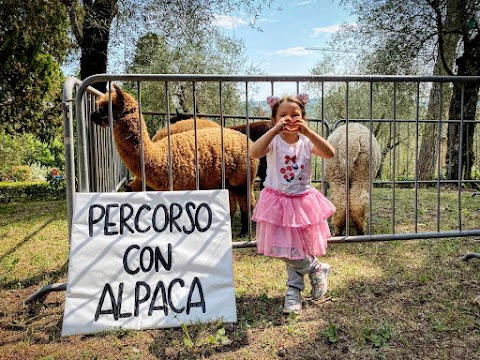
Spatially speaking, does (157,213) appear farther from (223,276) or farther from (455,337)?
(455,337)

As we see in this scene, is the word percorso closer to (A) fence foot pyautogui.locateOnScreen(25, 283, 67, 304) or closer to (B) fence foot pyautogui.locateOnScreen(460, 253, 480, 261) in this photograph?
(A) fence foot pyautogui.locateOnScreen(25, 283, 67, 304)

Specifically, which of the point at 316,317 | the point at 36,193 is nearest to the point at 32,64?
the point at 36,193

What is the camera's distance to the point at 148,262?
2588 millimetres

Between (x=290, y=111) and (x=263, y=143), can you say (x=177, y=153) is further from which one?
(x=290, y=111)

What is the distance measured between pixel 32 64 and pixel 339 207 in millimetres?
7210

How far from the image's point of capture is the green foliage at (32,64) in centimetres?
739

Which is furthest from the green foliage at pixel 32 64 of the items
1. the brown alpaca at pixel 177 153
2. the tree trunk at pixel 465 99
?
the tree trunk at pixel 465 99

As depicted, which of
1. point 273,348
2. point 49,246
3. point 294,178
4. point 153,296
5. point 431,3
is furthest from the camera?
point 431,3

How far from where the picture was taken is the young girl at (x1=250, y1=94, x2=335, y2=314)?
2629 mm

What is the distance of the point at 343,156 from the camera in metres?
4.84

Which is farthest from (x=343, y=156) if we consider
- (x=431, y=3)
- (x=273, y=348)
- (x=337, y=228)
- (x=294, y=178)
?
(x=431, y=3)

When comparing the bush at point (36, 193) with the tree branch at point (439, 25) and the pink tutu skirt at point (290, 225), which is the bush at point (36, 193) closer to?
the pink tutu skirt at point (290, 225)

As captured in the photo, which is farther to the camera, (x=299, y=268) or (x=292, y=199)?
(x=299, y=268)

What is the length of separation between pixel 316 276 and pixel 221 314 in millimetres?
782
